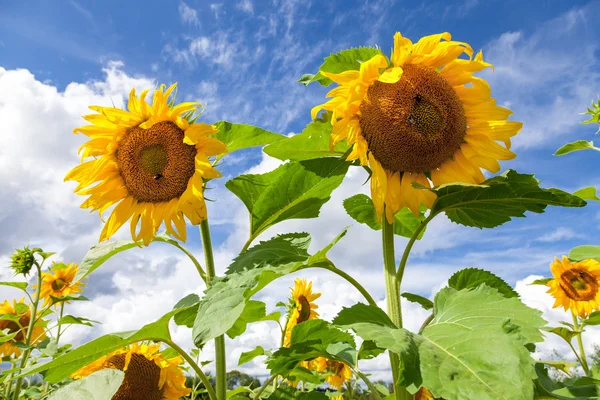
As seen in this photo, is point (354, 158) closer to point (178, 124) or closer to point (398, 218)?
point (398, 218)

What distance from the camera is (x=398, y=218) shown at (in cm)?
268

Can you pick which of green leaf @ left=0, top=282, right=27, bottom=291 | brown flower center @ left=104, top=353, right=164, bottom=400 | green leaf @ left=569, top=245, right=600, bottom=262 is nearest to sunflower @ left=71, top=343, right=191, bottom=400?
brown flower center @ left=104, top=353, right=164, bottom=400

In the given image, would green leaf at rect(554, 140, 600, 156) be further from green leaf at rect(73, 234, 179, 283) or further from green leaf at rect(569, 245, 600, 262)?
green leaf at rect(73, 234, 179, 283)

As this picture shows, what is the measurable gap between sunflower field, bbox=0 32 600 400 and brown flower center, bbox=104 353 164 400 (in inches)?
8.8

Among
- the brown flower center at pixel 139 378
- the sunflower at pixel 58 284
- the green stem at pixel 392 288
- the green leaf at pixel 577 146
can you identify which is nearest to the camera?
the green stem at pixel 392 288

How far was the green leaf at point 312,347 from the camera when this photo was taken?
2.14m

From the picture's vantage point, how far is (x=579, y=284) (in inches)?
233

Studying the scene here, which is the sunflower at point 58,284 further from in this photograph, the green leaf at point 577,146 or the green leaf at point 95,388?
the green leaf at point 577,146

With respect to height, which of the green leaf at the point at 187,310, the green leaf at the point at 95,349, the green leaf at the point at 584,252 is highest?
the green leaf at the point at 187,310

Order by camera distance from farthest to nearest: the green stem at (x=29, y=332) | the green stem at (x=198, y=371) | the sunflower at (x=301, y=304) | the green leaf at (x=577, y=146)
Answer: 1. the sunflower at (x=301, y=304)
2. the green stem at (x=29, y=332)
3. the green leaf at (x=577, y=146)
4. the green stem at (x=198, y=371)

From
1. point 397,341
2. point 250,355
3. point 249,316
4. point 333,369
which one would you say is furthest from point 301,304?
point 397,341

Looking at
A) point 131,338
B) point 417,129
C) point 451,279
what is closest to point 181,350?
point 131,338

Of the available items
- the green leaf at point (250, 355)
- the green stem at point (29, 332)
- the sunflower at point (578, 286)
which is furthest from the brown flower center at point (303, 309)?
the sunflower at point (578, 286)

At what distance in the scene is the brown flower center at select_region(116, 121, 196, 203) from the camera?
2773 millimetres
